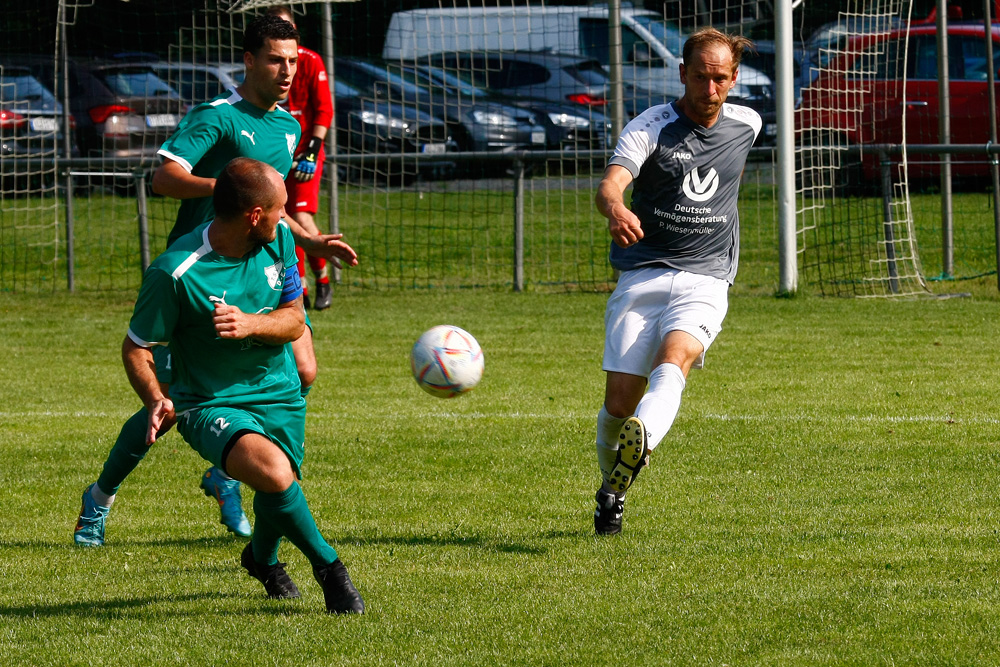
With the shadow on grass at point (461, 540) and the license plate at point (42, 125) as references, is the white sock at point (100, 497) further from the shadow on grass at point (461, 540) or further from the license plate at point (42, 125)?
the license plate at point (42, 125)

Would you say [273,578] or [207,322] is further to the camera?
[273,578]

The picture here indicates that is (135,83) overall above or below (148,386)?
above

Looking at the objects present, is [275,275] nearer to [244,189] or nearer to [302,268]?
[244,189]

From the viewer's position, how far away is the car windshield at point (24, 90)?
674 inches

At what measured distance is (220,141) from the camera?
5723 millimetres

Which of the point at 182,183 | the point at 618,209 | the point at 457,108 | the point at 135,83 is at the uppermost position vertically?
the point at 135,83

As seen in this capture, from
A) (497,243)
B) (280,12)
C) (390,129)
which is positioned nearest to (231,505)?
(280,12)

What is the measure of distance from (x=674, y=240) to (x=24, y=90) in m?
13.6

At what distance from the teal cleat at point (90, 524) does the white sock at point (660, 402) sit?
2181mm

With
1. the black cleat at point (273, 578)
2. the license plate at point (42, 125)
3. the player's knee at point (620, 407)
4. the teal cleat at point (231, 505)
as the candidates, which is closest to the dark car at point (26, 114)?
the license plate at point (42, 125)

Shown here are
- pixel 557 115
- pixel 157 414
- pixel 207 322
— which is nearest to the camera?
pixel 157 414

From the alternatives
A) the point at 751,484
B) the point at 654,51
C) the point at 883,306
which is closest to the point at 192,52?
the point at 654,51

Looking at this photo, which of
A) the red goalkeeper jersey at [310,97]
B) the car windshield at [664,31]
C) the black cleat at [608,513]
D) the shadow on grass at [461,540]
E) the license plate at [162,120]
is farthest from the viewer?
the license plate at [162,120]

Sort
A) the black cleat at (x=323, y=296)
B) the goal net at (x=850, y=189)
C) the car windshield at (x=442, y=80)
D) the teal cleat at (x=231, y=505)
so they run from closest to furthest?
the teal cleat at (x=231, y=505), the black cleat at (x=323, y=296), the goal net at (x=850, y=189), the car windshield at (x=442, y=80)
